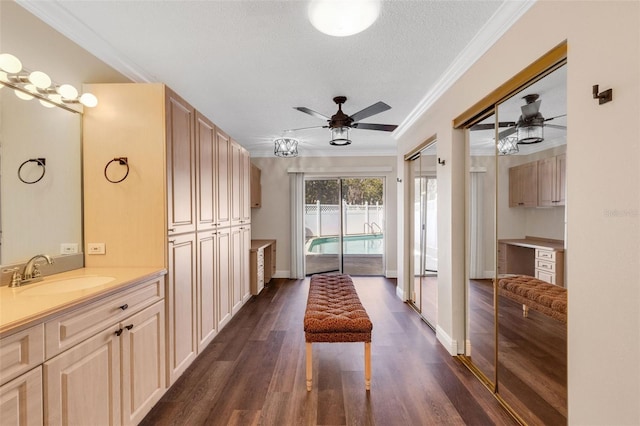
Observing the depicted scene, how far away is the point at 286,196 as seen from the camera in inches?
222

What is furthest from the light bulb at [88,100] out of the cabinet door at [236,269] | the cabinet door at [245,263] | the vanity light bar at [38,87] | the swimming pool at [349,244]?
the swimming pool at [349,244]

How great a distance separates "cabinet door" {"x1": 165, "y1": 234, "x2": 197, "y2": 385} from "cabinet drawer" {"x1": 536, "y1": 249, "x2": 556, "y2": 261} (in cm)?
245

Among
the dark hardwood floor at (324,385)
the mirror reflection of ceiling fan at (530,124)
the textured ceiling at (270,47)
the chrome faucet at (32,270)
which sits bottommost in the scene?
the dark hardwood floor at (324,385)

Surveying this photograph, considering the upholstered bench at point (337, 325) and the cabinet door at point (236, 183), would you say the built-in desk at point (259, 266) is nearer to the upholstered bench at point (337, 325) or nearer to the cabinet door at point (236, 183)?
the cabinet door at point (236, 183)

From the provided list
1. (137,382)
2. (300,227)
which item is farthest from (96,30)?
(300,227)

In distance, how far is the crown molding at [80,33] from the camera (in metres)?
1.70

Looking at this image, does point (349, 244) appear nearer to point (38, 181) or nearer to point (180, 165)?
point (180, 165)

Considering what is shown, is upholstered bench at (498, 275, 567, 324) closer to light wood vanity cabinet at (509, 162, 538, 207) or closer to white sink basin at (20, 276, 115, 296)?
light wood vanity cabinet at (509, 162, 538, 207)

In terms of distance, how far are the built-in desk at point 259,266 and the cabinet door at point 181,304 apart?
1.95 m

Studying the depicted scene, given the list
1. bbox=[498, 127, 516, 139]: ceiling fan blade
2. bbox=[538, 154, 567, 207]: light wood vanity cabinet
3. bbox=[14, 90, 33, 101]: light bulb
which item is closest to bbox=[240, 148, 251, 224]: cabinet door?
bbox=[14, 90, 33, 101]: light bulb

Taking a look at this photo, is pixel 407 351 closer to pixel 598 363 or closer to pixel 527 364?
pixel 527 364

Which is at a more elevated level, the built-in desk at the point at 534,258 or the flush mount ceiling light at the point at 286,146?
the flush mount ceiling light at the point at 286,146

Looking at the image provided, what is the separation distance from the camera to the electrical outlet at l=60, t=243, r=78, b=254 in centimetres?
188

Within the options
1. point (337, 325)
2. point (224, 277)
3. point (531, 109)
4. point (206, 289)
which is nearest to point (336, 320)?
point (337, 325)
